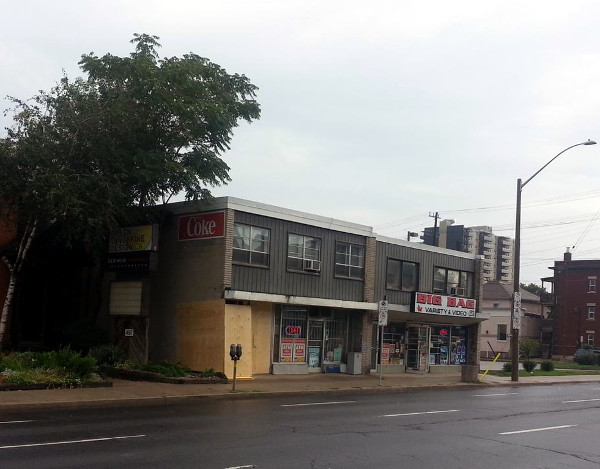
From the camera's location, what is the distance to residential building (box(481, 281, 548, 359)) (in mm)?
73125

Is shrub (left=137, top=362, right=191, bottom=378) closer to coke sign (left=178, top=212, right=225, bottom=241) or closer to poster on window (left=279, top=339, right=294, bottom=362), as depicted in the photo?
coke sign (left=178, top=212, right=225, bottom=241)

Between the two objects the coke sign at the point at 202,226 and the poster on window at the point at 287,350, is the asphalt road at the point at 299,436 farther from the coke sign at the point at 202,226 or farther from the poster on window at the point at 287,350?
the poster on window at the point at 287,350

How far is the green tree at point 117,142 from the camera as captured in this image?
21844 mm

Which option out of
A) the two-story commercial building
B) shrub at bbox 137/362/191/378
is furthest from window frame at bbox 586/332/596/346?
shrub at bbox 137/362/191/378

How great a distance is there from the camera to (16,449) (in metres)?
10.3

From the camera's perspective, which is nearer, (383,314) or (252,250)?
(383,314)

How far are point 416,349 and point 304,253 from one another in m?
9.82

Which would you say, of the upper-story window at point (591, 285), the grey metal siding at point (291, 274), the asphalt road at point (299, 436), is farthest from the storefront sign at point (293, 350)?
the upper-story window at point (591, 285)

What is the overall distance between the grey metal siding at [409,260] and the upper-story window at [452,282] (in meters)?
0.28

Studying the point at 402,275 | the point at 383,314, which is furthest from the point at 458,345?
the point at 383,314

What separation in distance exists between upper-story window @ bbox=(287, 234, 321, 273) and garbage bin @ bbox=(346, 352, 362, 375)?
4077mm

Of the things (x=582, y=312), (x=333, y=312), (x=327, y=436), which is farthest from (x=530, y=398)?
(x=582, y=312)

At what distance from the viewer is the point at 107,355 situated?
77.4 ft

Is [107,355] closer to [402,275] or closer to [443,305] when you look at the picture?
[402,275]
